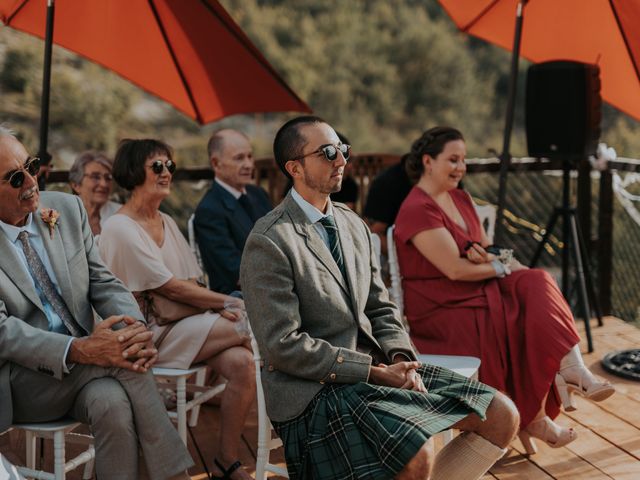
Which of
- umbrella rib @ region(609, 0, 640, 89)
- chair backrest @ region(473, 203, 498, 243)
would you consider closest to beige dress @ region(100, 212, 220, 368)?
chair backrest @ region(473, 203, 498, 243)

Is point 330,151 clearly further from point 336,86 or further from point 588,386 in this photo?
point 336,86

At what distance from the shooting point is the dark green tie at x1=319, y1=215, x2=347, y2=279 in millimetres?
Answer: 2969

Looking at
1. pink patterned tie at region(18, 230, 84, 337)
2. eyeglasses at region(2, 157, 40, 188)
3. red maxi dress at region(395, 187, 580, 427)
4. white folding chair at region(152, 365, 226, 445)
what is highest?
eyeglasses at region(2, 157, 40, 188)

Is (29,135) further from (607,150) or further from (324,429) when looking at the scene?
(324,429)

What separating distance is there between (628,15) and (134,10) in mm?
2507

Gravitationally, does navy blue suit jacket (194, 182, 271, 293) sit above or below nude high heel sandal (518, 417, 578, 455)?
above

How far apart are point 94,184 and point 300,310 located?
5.79 ft

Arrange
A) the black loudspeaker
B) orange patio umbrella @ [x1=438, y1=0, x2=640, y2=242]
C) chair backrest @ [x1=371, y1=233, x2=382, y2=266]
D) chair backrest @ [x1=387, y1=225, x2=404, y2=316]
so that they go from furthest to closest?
the black loudspeaker → orange patio umbrella @ [x1=438, y1=0, x2=640, y2=242] → chair backrest @ [x1=387, y1=225, x2=404, y2=316] → chair backrest @ [x1=371, y1=233, x2=382, y2=266]

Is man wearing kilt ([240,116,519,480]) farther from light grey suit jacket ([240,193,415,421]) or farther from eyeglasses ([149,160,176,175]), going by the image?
eyeglasses ([149,160,176,175])

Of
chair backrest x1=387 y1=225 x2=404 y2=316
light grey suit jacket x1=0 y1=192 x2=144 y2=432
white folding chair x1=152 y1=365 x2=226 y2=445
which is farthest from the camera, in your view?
chair backrest x1=387 y1=225 x2=404 y2=316

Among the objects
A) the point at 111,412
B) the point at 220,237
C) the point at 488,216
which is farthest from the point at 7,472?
the point at 488,216

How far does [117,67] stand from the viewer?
4.54 metres

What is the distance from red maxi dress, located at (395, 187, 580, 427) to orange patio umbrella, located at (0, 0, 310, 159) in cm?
120

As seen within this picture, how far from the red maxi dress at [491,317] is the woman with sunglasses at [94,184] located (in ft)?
4.60
